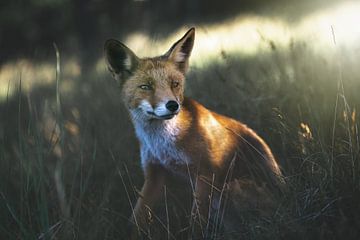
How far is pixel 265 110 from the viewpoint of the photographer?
225 inches

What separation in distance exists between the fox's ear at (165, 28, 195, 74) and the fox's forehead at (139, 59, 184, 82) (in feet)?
0.26

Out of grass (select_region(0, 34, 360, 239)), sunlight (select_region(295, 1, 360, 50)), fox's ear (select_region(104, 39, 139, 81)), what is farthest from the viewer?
sunlight (select_region(295, 1, 360, 50))

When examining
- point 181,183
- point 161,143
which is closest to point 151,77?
point 161,143

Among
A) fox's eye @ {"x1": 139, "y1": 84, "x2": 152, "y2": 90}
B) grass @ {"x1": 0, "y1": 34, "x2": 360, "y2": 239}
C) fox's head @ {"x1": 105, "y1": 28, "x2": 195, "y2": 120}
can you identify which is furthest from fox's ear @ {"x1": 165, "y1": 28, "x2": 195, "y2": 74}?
grass @ {"x1": 0, "y1": 34, "x2": 360, "y2": 239}

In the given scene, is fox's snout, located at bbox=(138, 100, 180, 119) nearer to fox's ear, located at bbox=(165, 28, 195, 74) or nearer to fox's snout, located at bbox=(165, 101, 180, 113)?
fox's snout, located at bbox=(165, 101, 180, 113)

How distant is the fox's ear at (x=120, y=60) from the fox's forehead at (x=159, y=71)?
0.08 m

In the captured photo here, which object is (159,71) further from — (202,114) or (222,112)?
(222,112)

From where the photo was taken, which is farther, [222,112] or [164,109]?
[222,112]

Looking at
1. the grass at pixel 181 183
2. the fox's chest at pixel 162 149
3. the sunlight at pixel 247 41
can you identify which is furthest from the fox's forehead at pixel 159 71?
the sunlight at pixel 247 41

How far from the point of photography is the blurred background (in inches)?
129

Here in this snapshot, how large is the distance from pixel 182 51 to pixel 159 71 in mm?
324

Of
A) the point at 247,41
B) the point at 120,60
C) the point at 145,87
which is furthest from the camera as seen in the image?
the point at 247,41

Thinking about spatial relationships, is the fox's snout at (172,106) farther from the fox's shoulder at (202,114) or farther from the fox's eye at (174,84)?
the fox's shoulder at (202,114)

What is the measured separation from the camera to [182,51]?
4.65 meters
